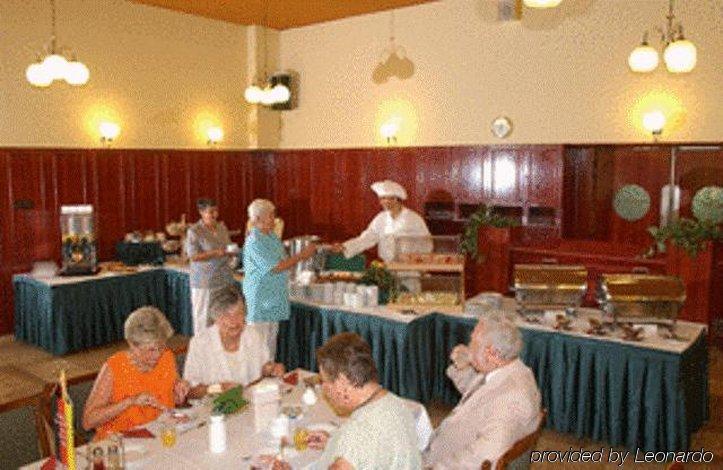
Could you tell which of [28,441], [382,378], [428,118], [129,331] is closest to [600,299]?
[382,378]

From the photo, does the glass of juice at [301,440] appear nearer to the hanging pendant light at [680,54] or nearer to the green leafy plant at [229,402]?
the green leafy plant at [229,402]

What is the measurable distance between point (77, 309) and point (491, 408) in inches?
234

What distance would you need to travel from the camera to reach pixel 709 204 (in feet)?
27.2

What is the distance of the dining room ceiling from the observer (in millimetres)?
9820

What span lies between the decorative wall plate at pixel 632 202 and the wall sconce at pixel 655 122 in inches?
38.7

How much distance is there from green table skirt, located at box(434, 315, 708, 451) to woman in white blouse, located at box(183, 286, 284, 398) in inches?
88.9

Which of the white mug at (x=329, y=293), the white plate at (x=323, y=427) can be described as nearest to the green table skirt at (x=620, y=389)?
the white mug at (x=329, y=293)

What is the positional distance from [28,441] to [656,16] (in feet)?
27.0

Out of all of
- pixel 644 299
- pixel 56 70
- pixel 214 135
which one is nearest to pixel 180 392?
pixel 644 299

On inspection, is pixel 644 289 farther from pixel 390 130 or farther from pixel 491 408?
pixel 390 130

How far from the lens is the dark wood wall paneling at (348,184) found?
855cm

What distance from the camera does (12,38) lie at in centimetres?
834

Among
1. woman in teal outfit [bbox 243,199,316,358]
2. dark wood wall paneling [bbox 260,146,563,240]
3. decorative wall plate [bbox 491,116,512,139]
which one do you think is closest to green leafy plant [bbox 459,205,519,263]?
dark wood wall paneling [bbox 260,146,563,240]

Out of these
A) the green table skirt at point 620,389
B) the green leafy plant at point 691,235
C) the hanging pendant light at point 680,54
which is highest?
the hanging pendant light at point 680,54
